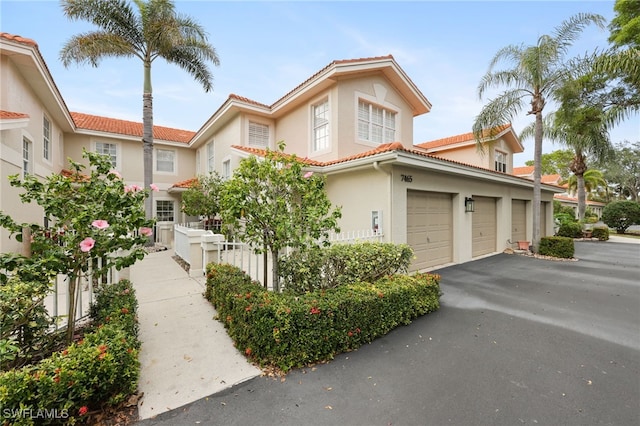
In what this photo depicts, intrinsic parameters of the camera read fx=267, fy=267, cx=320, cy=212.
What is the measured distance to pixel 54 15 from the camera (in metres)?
10.8

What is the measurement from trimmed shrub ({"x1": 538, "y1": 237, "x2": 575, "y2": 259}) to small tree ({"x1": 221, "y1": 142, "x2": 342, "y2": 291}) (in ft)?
37.5

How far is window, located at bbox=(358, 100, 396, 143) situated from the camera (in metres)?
10.6

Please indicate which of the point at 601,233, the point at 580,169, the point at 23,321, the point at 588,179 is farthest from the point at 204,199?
the point at 588,179

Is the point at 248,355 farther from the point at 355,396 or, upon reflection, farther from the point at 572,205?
the point at 572,205

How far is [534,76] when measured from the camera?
35.0 ft

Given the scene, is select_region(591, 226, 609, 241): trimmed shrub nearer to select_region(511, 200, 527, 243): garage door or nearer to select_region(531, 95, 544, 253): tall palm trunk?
select_region(511, 200, 527, 243): garage door

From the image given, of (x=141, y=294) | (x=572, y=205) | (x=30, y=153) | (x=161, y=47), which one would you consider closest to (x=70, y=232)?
(x=141, y=294)

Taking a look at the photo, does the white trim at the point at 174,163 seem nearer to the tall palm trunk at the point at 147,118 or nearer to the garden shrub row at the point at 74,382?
the tall palm trunk at the point at 147,118

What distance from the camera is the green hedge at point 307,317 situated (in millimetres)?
3408

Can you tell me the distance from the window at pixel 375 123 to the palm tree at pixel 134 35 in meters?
8.86

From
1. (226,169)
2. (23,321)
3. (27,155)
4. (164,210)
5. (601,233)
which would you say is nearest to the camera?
(23,321)

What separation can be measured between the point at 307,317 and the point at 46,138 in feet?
47.8

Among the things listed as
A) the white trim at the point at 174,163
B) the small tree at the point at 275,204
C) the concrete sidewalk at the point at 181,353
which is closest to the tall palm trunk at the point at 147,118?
the white trim at the point at 174,163

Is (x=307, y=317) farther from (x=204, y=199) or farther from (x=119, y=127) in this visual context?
(x=119, y=127)
